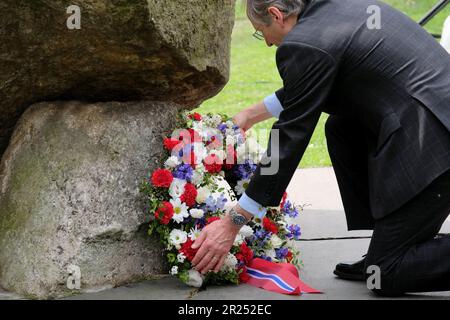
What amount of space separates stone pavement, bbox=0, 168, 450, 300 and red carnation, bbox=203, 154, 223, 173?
1.90ft

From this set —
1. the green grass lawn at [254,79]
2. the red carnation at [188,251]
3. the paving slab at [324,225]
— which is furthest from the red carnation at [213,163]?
the green grass lawn at [254,79]

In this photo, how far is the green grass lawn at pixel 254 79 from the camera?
28.1 feet

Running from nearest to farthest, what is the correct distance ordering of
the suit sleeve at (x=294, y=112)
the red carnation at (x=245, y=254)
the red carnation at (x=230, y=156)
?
the suit sleeve at (x=294, y=112), the red carnation at (x=245, y=254), the red carnation at (x=230, y=156)

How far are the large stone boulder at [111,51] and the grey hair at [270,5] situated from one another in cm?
43

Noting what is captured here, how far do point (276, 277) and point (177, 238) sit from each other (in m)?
0.50

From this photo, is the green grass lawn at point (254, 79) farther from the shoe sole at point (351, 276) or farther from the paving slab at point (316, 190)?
the shoe sole at point (351, 276)

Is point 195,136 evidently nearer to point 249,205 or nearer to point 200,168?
point 200,168

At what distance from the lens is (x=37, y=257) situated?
11.6 feet

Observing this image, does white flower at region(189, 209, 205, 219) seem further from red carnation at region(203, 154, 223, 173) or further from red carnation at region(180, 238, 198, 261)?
red carnation at region(203, 154, 223, 173)

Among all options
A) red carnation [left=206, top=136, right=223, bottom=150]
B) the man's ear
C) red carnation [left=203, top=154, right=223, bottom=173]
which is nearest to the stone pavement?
red carnation [left=203, top=154, right=223, bottom=173]

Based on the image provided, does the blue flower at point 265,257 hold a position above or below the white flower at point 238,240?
below

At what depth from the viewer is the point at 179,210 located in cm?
356

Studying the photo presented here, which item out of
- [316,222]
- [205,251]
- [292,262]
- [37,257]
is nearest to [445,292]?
[292,262]

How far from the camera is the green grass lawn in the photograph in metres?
8.56
